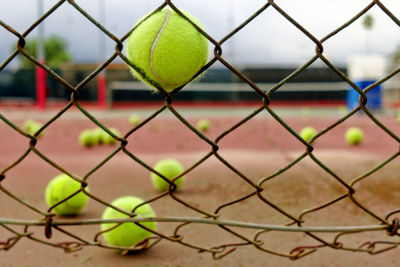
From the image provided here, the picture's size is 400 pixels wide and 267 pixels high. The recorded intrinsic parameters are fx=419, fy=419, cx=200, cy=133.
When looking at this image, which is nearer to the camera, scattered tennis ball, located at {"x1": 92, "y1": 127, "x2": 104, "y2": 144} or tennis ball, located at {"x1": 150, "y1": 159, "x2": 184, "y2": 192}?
tennis ball, located at {"x1": 150, "y1": 159, "x2": 184, "y2": 192}

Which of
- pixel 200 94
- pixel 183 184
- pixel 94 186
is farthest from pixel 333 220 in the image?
pixel 200 94

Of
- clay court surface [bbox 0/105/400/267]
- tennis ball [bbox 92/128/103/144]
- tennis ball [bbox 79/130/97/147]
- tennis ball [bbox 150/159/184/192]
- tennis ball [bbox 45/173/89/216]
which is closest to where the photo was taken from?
clay court surface [bbox 0/105/400/267]

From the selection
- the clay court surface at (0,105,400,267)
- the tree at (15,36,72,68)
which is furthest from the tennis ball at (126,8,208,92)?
the tree at (15,36,72,68)

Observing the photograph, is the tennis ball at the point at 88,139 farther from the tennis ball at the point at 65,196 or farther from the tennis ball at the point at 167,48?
the tennis ball at the point at 167,48

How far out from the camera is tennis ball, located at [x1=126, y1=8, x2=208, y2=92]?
54.8 inches

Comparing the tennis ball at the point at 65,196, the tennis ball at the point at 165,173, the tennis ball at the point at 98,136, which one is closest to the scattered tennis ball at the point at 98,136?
the tennis ball at the point at 98,136

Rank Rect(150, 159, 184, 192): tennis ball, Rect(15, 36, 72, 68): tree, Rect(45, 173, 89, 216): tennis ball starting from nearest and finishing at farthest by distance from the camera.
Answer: Rect(45, 173, 89, 216): tennis ball → Rect(150, 159, 184, 192): tennis ball → Rect(15, 36, 72, 68): tree

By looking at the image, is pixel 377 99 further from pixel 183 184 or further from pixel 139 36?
pixel 139 36

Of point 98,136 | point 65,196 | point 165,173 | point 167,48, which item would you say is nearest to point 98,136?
point 98,136

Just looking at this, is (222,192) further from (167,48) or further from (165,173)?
(167,48)

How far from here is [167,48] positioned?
56.4 inches

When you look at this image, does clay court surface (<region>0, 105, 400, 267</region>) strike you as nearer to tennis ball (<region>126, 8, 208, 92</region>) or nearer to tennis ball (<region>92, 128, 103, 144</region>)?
tennis ball (<region>92, 128, 103, 144</region>)

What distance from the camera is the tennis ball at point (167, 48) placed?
139 cm

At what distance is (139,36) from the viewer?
4.68ft
